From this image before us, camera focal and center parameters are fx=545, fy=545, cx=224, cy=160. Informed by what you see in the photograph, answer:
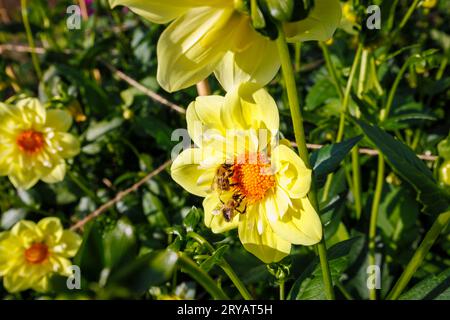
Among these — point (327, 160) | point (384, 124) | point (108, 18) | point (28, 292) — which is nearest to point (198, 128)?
point (327, 160)

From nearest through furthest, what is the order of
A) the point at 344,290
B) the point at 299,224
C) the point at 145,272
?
the point at 145,272 < the point at 299,224 < the point at 344,290

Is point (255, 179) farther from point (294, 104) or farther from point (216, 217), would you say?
point (294, 104)

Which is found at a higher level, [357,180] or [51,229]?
[357,180]

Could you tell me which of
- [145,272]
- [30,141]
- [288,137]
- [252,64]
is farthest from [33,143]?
[145,272]

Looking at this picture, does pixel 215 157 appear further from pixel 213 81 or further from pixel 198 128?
pixel 213 81

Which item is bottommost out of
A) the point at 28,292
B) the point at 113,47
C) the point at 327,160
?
the point at 28,292

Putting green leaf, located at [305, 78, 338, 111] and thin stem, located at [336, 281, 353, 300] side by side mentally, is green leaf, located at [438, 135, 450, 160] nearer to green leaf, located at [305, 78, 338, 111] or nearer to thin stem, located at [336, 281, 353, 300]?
thin stem, located at [336, 281, 353, 300]
